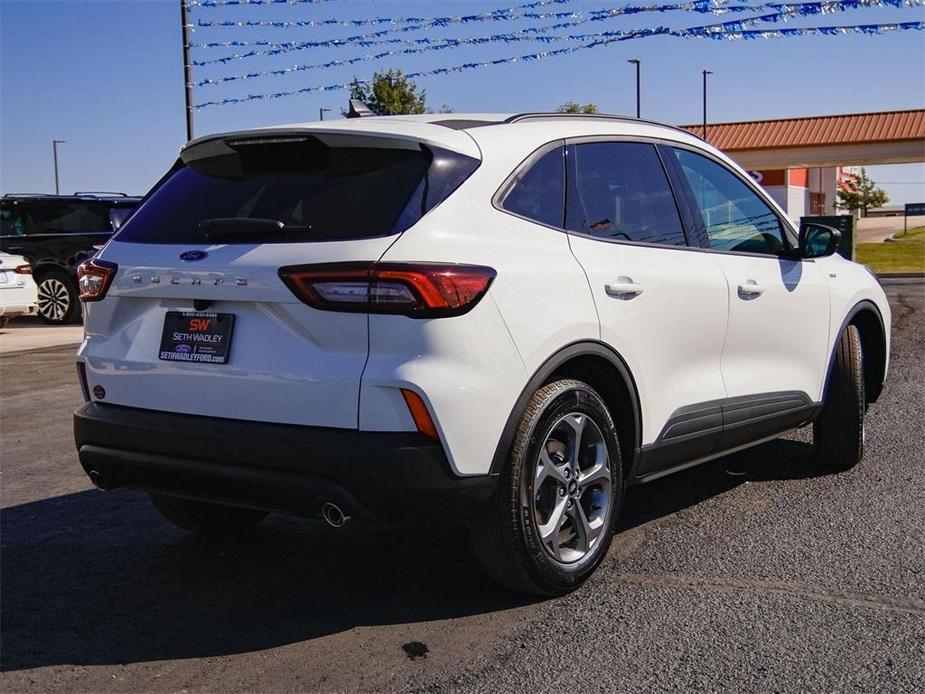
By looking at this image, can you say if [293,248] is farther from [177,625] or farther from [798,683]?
[798,683]

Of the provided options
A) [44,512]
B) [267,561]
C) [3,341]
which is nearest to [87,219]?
[3,341]

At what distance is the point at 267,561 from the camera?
4516mm

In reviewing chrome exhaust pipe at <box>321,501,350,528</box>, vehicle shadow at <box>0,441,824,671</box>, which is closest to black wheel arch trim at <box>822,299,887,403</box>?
vehicle shadow at <box>0,441,824,671</box>

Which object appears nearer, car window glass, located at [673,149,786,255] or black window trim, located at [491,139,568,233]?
black window trim, located at [491,139,568,233]

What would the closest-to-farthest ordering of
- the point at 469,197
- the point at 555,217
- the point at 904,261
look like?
the point at 469,197
the point at 555,217
the point at 904,261

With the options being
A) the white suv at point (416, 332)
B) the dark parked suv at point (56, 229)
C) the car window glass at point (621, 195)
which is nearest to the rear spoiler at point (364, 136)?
the white suv at point (416, 332)

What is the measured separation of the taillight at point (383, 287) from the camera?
11.0 feet

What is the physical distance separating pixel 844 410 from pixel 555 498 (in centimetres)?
252

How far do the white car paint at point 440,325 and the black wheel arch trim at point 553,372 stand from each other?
0.03m

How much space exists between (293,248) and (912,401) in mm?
5914

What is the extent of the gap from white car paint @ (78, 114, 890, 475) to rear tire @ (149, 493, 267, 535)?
0.89 metres

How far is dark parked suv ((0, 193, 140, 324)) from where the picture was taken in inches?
651

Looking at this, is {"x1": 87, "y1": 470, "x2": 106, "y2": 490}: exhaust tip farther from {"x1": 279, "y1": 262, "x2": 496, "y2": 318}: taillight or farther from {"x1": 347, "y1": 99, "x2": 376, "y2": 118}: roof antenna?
{"x1": 347, "y1": 99, "x2": 376, "y2": 118}: roof antenna

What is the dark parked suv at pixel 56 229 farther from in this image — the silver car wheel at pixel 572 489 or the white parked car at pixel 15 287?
the silver car wheel at pixel 572 489
